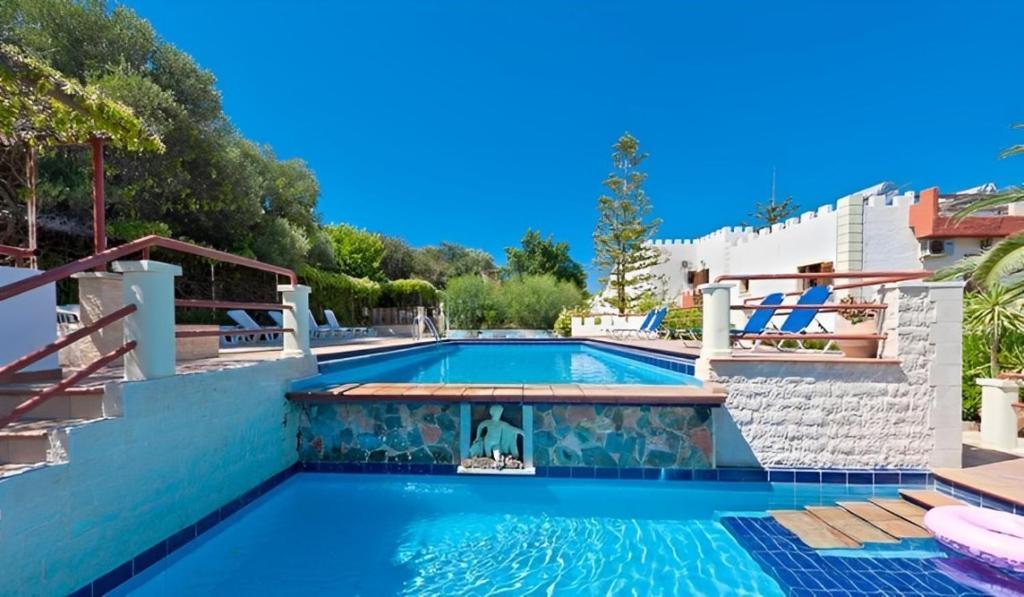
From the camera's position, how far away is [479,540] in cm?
267

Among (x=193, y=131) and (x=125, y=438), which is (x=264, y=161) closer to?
(x=193, y=131)

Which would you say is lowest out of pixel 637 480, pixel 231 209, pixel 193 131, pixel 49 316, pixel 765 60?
pixel 637 480

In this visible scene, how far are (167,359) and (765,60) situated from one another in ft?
52.3

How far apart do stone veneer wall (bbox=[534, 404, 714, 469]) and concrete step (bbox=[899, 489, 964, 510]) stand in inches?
49.9

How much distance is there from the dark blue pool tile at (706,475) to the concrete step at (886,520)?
80cm

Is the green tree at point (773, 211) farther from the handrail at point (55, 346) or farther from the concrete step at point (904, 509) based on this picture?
the handrail at point (55, 346)

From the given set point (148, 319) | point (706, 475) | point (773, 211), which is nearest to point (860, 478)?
point (706, 475)

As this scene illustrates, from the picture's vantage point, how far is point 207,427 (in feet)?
8.99

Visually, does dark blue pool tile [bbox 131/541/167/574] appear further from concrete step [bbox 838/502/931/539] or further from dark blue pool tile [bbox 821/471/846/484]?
dark blue pool tile [bbox 821/471/846/484]

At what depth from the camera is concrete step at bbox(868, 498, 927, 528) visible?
8.95 feet

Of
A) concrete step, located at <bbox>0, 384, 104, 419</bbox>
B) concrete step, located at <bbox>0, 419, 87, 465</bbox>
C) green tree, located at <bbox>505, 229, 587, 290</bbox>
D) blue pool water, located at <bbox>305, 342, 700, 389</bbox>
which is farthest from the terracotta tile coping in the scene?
green tree, located at <bbox>505, 229, 587, 290</bbox>

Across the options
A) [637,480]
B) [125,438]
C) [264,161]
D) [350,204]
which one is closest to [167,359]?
[125,438]

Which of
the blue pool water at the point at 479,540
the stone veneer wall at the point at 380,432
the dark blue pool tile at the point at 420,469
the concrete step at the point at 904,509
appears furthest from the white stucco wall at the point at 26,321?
the concrete step at the point at 904,509

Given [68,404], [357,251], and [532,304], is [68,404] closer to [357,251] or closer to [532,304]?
[532,304]
